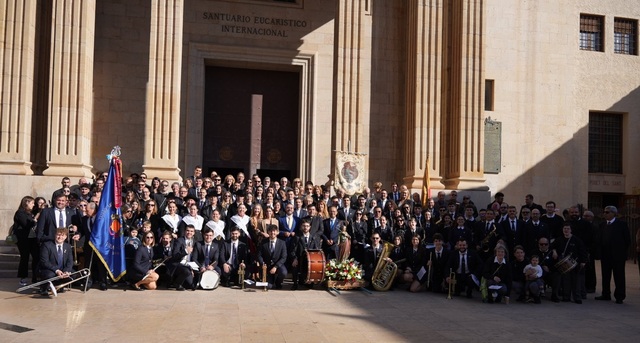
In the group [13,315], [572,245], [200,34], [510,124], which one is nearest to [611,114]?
[510,124]

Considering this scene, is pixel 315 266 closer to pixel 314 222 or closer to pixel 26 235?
pixel 314 222

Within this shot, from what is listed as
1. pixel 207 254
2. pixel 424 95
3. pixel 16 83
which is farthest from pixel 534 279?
pixel 16 83

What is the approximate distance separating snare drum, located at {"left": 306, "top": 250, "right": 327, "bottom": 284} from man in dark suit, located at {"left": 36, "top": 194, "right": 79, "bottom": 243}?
512cm

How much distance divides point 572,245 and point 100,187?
1066cm

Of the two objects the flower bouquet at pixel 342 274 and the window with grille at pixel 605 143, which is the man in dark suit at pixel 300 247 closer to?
the flower bouquet at pixel 342 274

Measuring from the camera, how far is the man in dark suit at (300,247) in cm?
1370

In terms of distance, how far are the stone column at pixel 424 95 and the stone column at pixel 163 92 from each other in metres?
7.25

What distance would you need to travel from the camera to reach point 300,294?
12914 millimetres

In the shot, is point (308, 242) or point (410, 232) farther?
point (410, 232)

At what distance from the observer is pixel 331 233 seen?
14469 mm

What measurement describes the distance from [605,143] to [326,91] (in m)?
12.6

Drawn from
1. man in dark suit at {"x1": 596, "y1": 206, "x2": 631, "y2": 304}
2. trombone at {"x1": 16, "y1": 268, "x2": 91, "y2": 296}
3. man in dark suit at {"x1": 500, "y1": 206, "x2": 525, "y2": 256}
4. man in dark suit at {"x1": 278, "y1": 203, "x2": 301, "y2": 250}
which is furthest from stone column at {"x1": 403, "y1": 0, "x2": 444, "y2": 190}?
trombone at {"x1": 16, "y1": 268, "x2": 91, "y2": 296}

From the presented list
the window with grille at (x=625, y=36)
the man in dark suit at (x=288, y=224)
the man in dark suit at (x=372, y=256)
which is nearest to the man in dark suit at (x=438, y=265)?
the man in dark suit at (x=372, y=256)

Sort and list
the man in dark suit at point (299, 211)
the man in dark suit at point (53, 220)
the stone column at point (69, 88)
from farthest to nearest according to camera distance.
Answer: the stone column at point (69, 88) → the man in dark suit at point (299, 211) → the man in dark suit at point (53, 220)
